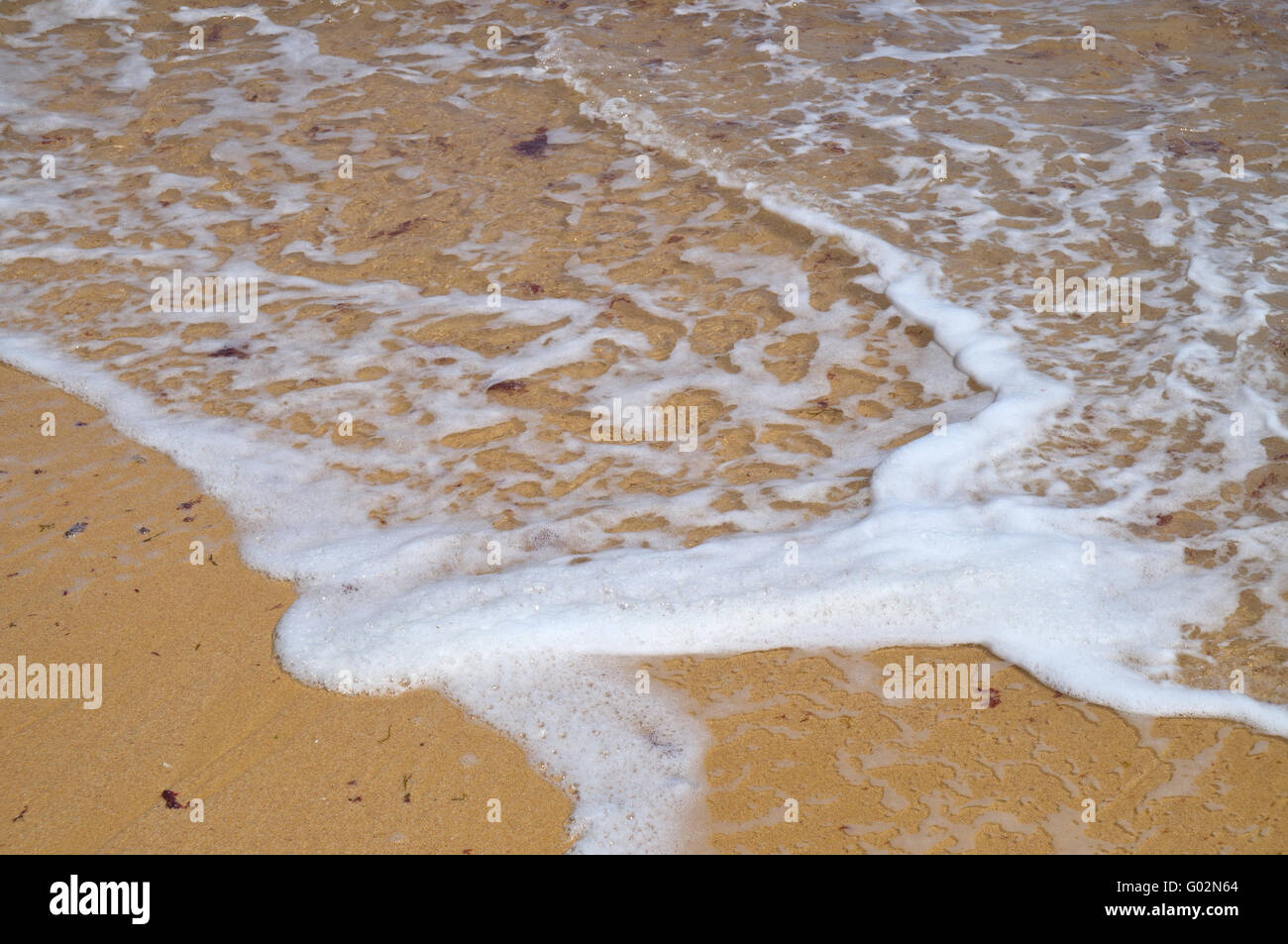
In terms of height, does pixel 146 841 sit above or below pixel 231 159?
below

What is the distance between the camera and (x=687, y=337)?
4418 mm

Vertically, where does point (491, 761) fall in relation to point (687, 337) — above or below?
below

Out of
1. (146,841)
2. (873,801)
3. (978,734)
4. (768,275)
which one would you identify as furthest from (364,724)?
(768,275)

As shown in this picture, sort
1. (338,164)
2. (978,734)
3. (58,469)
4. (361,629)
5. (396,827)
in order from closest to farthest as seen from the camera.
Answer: (396,827) < (978,734) < (361,629) < (58,469) < (338,164)

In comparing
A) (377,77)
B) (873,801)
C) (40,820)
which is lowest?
(40,820)

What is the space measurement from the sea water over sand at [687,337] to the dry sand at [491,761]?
0.38 feet

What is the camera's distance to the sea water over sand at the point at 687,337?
2.95m

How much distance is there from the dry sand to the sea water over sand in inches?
4.6

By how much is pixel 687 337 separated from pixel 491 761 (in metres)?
2.31

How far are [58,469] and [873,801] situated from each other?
9.59ft

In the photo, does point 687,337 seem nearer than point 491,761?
No

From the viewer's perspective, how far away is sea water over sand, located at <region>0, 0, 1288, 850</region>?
2.95 metres

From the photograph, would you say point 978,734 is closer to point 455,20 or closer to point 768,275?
point 768,275
